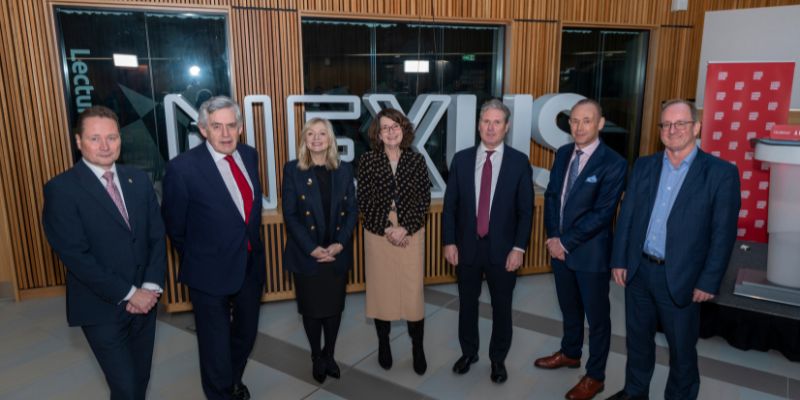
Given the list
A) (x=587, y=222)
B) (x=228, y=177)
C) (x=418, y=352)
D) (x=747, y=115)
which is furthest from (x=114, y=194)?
(x=747, y=115)

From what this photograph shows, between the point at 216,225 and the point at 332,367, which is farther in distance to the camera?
the point at 332,367

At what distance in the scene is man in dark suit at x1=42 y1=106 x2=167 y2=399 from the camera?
7.59 ft

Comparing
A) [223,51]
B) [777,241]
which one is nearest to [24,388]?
[223,51]

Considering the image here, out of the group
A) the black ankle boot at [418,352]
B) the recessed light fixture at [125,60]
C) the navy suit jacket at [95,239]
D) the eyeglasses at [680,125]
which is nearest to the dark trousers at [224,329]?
the navy suit jacket at [95,239]

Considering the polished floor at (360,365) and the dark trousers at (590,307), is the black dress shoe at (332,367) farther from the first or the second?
the dark trousers at (590,307)

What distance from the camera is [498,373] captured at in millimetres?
3613

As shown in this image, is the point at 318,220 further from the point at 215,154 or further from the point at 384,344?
the point at 384,344

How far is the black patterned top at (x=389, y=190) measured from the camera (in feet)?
11.2

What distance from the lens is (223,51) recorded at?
5398 mm

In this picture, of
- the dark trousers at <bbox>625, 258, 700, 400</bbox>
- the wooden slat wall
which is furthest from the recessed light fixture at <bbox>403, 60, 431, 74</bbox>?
the dark trousers at <bbox>625, 258, 700, 400</bbox>

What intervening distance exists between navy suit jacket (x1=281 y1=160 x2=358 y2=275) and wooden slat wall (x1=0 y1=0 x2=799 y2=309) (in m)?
1.73

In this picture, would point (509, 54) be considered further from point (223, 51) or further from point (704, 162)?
point (704, 162)

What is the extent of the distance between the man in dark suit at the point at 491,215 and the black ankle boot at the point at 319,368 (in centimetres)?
107

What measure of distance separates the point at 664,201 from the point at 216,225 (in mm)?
2467
